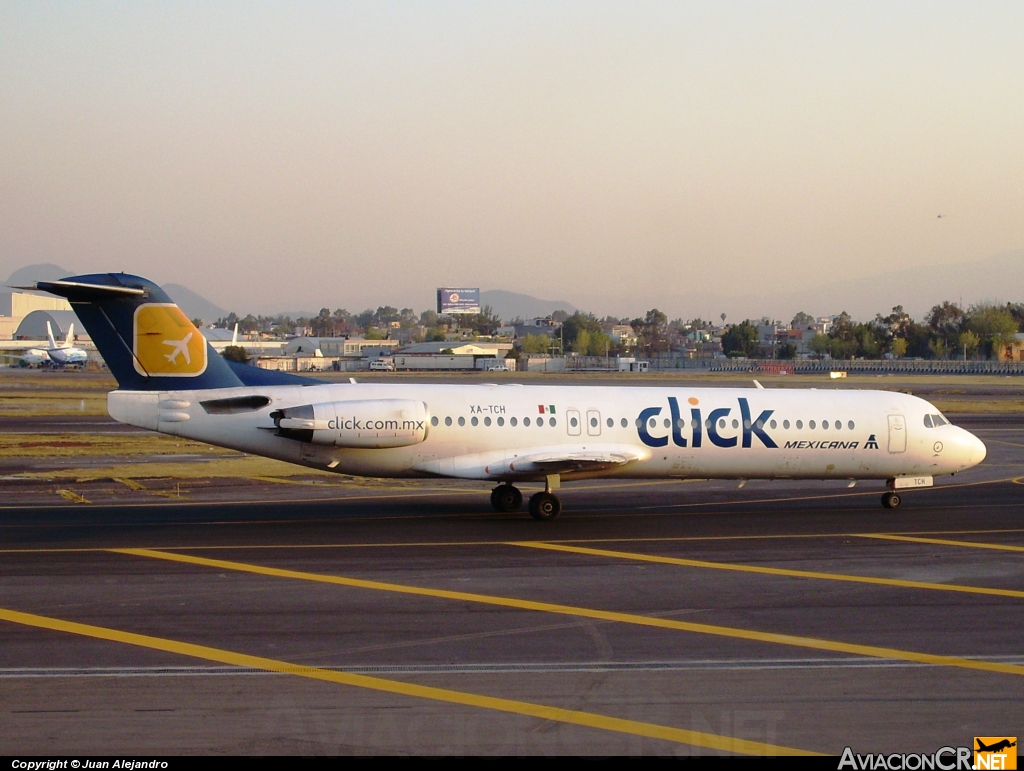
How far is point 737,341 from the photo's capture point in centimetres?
17562

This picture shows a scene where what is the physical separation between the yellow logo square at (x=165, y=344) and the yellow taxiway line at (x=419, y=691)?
846cm

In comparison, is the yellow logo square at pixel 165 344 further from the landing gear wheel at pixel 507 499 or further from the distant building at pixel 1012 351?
the distant building at pixel 1012 351

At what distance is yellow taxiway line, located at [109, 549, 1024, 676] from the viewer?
1174 centimetres

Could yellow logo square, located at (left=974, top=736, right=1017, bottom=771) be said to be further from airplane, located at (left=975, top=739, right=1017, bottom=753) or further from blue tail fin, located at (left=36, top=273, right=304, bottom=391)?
blue tail fin, located at (left=36, top=273, right=304, bottom=391)

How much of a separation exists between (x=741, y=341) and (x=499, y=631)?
545 feet

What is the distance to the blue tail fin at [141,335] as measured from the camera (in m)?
20.9

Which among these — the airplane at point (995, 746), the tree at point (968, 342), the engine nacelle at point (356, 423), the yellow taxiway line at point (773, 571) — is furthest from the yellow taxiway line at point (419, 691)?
the tree at point (968, 342)

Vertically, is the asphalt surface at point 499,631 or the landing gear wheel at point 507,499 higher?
the landing gear wheel at point 507,499

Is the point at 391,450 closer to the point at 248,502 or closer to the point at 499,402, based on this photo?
the point at 499,402

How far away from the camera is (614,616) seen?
13695mm

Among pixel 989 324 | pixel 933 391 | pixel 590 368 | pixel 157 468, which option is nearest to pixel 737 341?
pixel 989 324

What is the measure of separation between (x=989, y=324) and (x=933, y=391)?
86418 millimetres

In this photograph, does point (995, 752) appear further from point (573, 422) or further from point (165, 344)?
point (165, 344)

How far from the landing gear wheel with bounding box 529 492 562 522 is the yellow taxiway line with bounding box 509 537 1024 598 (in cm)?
256
